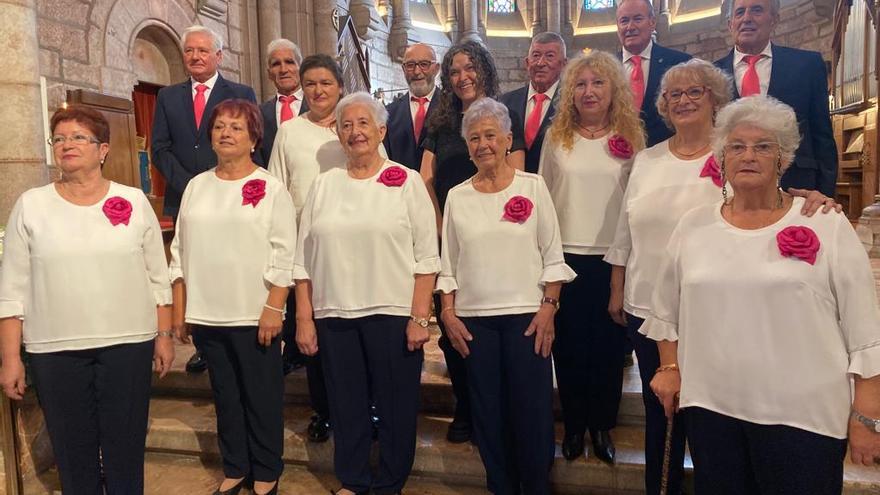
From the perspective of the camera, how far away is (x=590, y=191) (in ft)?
7.23

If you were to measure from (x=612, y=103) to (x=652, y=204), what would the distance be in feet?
1.64

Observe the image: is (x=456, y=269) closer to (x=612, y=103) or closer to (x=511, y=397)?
(x=511, y=397)

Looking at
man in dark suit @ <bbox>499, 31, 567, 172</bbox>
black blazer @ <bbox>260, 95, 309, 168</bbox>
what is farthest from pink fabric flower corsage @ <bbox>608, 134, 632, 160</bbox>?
black blazer @ <bbox>260, 95, 309, 168</bbox>

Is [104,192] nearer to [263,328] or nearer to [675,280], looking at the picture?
[263,328]

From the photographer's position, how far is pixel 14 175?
3.53 m

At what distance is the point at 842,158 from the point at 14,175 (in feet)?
36.0

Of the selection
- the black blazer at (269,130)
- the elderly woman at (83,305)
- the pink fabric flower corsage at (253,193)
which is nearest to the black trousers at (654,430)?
the pink fabric flower corsage at (253,193)

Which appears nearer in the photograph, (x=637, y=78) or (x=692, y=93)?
(x=692, y=93)

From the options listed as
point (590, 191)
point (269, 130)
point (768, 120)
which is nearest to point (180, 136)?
point (269, 130)

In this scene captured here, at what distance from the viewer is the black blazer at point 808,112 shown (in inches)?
89.3

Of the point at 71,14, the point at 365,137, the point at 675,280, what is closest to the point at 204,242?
the point at 365,137

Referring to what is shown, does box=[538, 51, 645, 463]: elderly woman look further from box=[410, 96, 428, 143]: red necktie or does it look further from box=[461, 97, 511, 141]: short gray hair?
box=[410, 96, 428, 143]: red necktie

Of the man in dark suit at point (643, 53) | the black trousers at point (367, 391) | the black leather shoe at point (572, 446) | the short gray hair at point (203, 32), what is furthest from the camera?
the short gray hair at point (203, 32)

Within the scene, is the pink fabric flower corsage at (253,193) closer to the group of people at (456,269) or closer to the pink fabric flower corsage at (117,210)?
the group of people at (456,269)
